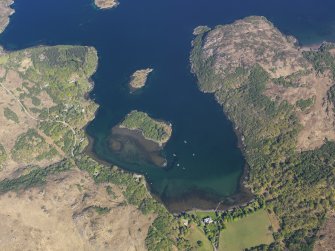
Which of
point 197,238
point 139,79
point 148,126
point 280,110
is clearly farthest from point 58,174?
point 280,110

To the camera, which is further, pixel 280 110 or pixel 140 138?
pixel 140 138

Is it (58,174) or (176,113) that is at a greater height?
(176,113)

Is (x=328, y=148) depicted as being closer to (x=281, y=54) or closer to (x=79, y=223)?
(x=281, y=54)

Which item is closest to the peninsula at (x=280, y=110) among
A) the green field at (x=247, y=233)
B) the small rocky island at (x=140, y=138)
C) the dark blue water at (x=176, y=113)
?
the green field at (x=247, y=233)

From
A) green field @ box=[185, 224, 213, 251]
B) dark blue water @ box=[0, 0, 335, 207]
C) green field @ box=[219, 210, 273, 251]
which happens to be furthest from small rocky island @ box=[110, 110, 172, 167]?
green field @ box=[219, 210, 273, 251]

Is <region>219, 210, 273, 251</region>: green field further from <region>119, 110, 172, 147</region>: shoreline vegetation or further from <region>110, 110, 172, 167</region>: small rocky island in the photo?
<region>119, 110, 172, 147</region>: shoreline vegetation

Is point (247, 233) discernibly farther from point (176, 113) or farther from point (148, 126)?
point (176, 113)

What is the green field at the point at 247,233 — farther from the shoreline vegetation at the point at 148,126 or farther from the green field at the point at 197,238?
the shoreline vegetation at the point at 148,126
